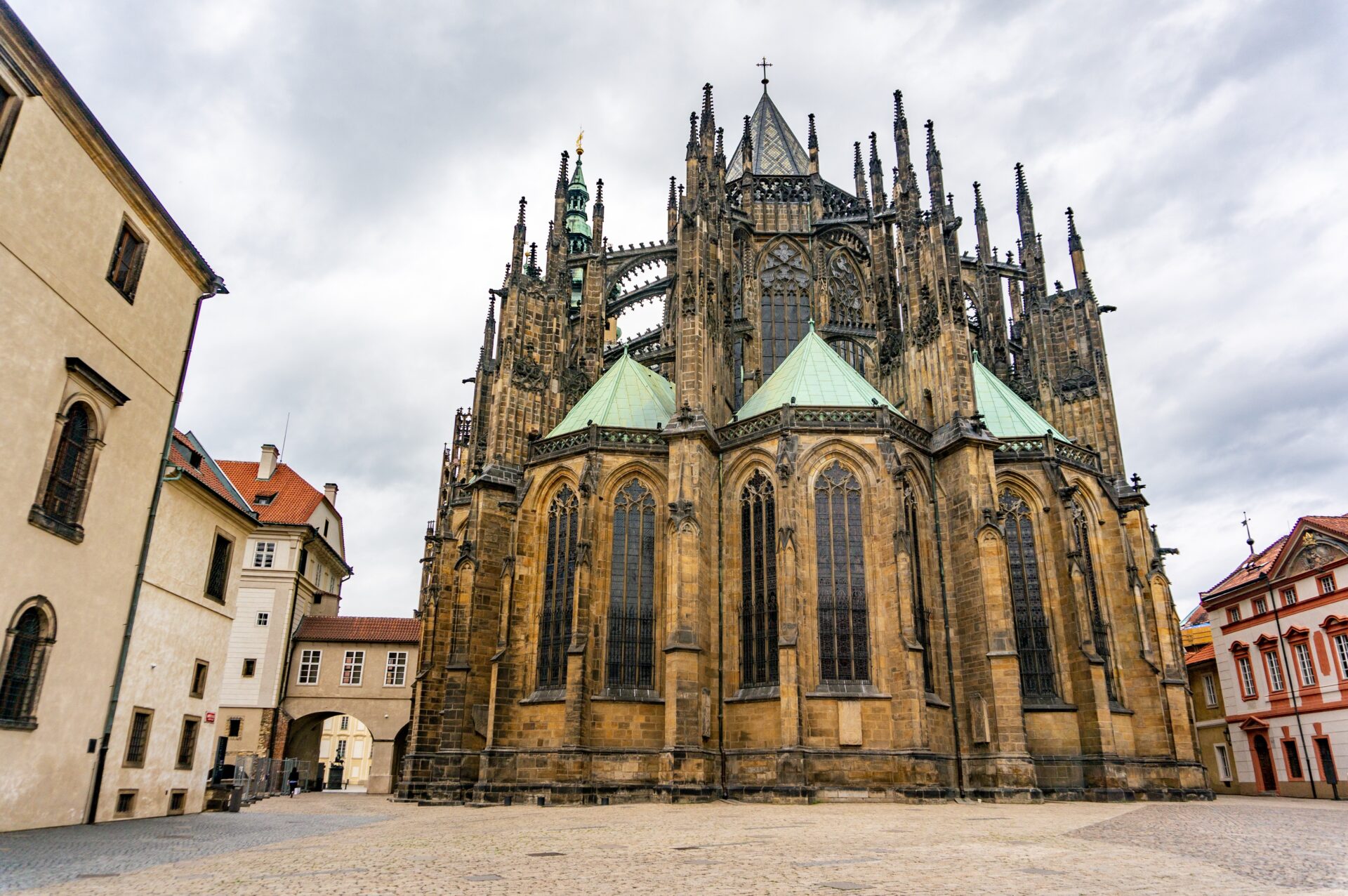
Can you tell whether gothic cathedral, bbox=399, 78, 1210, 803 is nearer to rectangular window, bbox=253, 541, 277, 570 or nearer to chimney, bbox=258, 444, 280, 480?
rectangular window, bbox=253, 541, 277, 570

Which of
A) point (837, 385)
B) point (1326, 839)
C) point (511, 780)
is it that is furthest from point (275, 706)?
point (1326, 839)

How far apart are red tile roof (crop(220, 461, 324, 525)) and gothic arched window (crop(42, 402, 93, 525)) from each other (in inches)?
958

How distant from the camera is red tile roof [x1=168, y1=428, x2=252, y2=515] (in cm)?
1742

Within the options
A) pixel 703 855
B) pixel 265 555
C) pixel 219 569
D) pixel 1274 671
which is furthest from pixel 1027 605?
pixel 265 555

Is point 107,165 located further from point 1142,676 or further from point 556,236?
point 1142,676

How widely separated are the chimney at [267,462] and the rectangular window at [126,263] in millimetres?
27625

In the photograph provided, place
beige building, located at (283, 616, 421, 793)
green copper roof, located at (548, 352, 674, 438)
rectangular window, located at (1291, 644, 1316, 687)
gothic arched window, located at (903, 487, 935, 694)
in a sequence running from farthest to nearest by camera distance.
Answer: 1. beige building, located at (283, 616, 421, 793)
2. rectangular window, located at (1291, 644, 1316, 687)
3. green copper roof, located at (548, 352, 674, 438)
4. gothic arched window, located at (903, 487, 935, 694)

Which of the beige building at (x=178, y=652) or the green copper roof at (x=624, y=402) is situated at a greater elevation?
the green copper roof at (x=624, y=402)

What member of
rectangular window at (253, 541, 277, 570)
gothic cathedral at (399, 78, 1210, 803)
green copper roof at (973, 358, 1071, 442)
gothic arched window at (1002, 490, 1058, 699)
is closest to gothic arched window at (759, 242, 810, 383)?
gothic cathedral at (399, 78, 1210, 803)

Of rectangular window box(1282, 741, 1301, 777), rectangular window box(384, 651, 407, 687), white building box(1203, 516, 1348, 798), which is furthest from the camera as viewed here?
rectangular window box(384, 651, 407, 687)

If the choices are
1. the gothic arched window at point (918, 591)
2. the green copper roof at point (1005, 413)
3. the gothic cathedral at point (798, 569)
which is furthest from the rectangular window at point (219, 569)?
the green copper roof at point (1005, 413)

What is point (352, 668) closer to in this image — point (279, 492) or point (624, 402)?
point (279, 492)

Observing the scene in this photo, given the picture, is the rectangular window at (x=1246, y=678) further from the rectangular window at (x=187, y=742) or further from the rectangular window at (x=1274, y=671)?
the rectangular window at (x=187, y=742)

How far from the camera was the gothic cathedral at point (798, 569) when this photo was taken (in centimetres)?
2234
